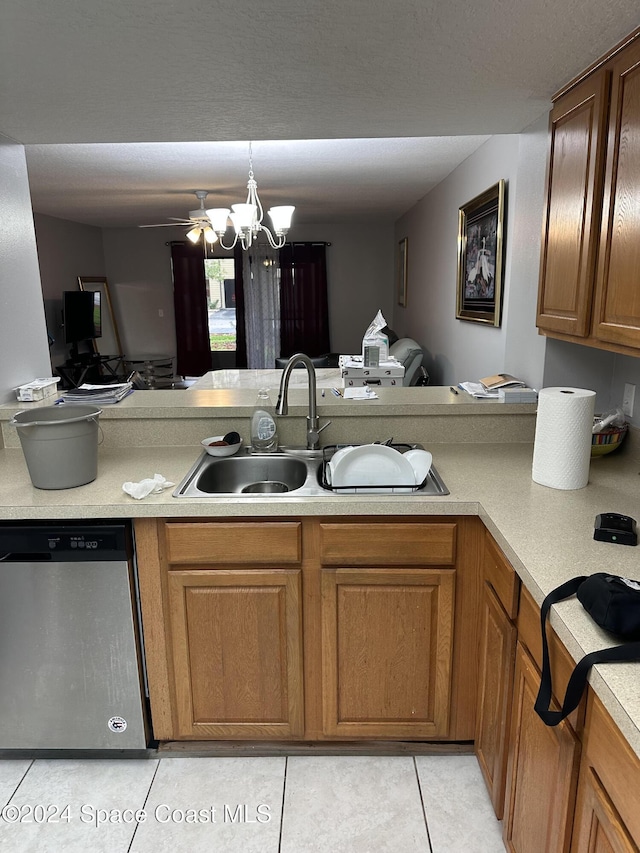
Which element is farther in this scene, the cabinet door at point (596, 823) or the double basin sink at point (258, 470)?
the double basin sink at point (258, 470)

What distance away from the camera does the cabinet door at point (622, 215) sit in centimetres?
143

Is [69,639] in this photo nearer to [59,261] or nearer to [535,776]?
[535,776]

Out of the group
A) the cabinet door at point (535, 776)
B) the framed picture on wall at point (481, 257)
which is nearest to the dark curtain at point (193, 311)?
the framed picture on wall at point (481, 257)

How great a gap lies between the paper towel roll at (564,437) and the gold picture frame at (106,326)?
749cm

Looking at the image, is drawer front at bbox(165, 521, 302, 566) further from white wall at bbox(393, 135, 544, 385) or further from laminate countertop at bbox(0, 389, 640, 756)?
white wall at bbox(393, 135, 544, 385)

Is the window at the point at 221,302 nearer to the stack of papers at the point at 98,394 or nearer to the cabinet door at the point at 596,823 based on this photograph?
the stack of papers at the point at 98,394

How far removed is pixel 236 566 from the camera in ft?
5.78

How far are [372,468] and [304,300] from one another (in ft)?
23.1

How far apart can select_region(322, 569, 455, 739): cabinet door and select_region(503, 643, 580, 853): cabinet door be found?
37 centimetres

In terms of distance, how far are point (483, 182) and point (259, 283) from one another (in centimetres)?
540

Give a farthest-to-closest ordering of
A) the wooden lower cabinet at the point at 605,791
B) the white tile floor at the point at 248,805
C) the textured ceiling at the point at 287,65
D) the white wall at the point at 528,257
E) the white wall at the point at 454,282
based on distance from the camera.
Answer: the white wall at the point at 454,282 < the white wall at the point at 528,257 < the white tile floor at the point at 248,805 < the textured ceiling at the point at 287,65 < the wooden lower cabinet at the point at 605,791

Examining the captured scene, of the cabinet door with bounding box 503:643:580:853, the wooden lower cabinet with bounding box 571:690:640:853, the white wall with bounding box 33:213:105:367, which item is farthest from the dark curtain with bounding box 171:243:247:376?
the wooden lower cabinet with bounding box 571:690:640:853

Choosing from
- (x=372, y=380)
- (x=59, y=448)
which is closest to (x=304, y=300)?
(x=372, y=380)

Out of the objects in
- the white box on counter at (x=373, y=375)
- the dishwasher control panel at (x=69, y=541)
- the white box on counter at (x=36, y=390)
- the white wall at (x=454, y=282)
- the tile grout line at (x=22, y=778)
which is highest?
the white wall at (x=454, y=282)
